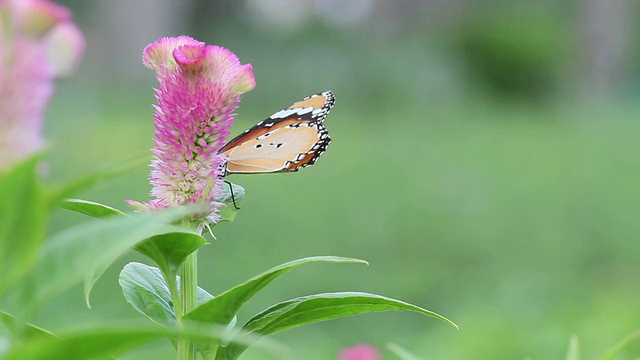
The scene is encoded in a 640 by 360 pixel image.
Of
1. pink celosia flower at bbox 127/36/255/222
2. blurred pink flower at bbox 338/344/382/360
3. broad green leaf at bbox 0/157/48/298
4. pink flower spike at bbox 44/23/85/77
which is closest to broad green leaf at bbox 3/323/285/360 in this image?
broad green leaf at bbox 0/157/48/298

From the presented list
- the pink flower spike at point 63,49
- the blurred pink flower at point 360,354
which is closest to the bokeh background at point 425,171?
the pink flower spike at point 63,49

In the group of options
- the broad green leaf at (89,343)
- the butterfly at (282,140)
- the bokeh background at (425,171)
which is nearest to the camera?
the broad green leaf at (89,343)

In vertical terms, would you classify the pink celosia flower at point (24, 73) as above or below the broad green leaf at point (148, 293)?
above

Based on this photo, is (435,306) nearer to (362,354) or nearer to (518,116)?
(362,354)

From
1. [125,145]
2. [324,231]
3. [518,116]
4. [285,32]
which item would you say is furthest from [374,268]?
[285,32]

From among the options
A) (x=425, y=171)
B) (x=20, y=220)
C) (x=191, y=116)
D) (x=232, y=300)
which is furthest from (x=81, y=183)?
(x=425, y=171)

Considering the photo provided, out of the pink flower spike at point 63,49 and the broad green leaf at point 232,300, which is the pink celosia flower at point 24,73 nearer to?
the pink flower spike at point 63,49
